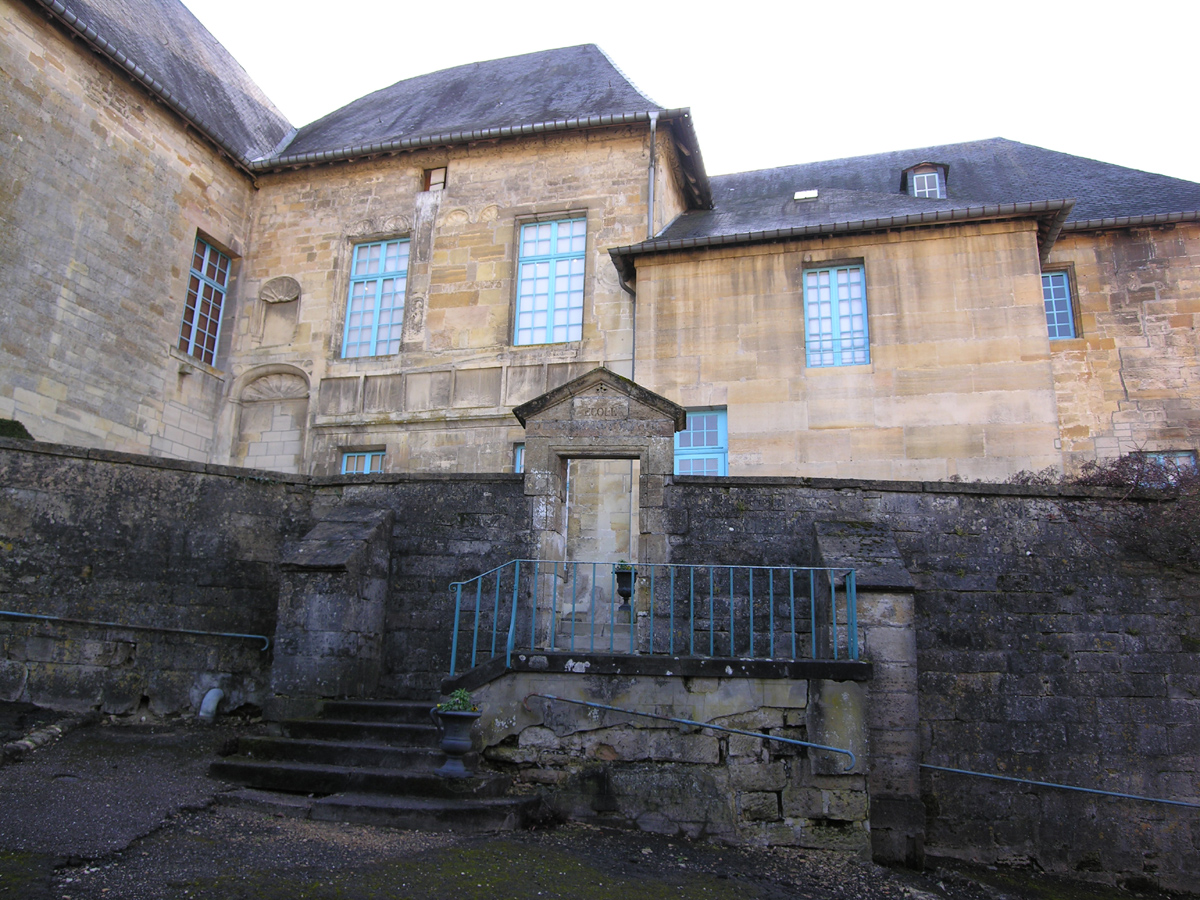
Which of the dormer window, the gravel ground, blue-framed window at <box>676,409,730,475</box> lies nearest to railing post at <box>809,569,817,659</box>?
the gravel ground

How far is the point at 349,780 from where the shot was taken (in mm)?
5117

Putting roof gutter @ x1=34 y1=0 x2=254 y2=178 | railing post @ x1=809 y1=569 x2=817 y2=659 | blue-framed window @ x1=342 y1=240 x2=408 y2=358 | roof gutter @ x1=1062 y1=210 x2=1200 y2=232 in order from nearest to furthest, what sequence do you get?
railing post @ x1=809 y1=569 x2=817 y2=659
roof gutter @ x1=34 y1=0 x2=254 y2=178
roof gutter @ x1=1062 y1=210 x2=1200 y2=232
blue-framed window @ x1=342 y1=240 x2=408 y2=358

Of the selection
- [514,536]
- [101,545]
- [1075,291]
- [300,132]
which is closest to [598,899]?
[514,536]

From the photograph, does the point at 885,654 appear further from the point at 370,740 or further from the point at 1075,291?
the point at 1075,291

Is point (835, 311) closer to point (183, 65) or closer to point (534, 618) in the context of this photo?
point (534, 618)

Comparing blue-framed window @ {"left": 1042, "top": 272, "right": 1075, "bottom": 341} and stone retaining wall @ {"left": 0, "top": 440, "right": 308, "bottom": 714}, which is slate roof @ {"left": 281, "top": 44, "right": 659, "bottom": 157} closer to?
blue-framed window @ {"left": 1042, "top": 272, "right": 1075, "bottom": 341}

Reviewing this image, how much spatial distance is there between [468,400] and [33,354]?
515 cm

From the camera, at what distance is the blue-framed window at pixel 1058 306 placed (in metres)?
12.6

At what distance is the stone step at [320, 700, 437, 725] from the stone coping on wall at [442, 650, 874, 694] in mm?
594

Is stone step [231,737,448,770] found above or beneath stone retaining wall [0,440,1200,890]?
beneath

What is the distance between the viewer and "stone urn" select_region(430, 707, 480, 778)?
5070 millimetres

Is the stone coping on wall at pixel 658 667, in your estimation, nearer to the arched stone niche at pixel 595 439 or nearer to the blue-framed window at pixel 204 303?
the arched stone niche at pixel 595 439

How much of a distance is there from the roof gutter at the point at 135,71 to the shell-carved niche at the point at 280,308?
2011 millimetres

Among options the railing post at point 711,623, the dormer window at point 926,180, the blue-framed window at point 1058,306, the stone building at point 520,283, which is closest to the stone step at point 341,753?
the railing post at point 711,623
